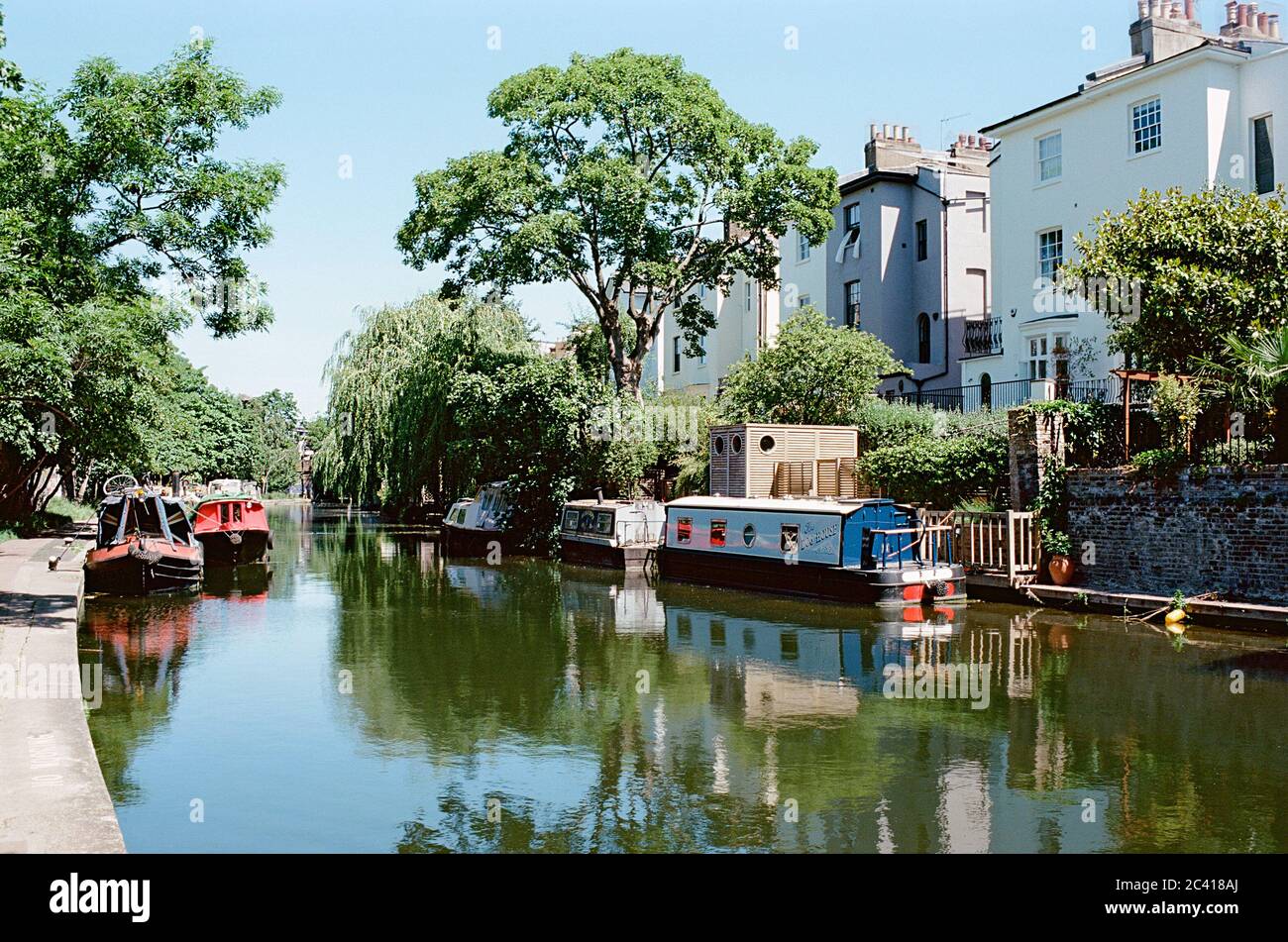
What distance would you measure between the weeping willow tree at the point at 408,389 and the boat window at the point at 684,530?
1319 centimetres

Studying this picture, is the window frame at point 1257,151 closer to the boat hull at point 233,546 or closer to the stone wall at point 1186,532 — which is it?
the stone wall at point 1186,532

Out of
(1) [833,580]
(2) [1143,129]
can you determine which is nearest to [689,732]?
(1) [833,580]

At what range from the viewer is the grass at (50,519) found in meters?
33.9

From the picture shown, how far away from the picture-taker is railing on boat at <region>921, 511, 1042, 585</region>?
21516mm

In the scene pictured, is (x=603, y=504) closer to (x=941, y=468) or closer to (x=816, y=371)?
(x=816, y=371)

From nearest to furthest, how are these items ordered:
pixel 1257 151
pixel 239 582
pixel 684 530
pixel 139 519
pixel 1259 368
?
pixel 1259 368, pixel 1257 151, pixel 684 530, pixel 139 519, pixel 239 582

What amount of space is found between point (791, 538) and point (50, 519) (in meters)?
31.7

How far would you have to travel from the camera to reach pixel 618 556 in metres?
29.6

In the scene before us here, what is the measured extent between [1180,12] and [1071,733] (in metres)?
24.0

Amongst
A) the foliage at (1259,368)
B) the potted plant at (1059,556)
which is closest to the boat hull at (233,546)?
the potted plant at (1059,556)

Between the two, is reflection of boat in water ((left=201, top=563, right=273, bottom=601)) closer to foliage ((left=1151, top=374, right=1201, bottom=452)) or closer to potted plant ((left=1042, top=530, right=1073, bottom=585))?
potted plant ((left=1042, top=530, right=1073, bottom=585))

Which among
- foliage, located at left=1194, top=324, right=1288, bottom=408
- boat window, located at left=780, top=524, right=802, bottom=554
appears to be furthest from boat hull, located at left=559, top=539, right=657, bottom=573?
foliage, located at left=1194, top=324, right=1288, bottom=408
